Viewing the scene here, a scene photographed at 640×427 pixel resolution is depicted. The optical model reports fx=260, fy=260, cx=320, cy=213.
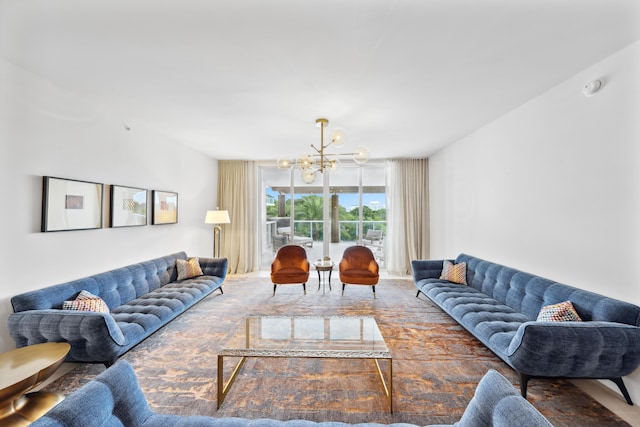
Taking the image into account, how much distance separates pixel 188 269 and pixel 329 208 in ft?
10.6

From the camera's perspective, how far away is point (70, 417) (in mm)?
960

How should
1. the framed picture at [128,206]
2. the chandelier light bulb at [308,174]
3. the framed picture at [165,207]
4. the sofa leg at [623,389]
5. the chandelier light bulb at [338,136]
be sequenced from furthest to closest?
the framed picture at [165,207]
the chandelier light bulb at [308,174]
the framed picture at [128,206]
the chandelier light bulb at [338,136]
the sofa leg at [623,389]

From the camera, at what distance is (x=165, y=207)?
407 centimetres

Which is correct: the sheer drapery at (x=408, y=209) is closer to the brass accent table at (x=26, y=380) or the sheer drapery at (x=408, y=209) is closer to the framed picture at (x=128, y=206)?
the framed picture at (x=128, y=206)

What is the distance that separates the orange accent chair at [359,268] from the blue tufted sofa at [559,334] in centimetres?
159

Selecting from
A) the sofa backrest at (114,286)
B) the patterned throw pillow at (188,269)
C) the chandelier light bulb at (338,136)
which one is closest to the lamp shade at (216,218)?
the sofa backrest at (114,286)

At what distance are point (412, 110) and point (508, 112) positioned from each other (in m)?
1.22

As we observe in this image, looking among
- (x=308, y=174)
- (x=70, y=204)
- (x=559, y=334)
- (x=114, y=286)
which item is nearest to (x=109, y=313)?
(x=114, y=286)

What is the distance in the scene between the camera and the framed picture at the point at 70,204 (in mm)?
2355

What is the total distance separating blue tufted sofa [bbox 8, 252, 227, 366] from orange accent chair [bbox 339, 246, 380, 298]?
2096 mm

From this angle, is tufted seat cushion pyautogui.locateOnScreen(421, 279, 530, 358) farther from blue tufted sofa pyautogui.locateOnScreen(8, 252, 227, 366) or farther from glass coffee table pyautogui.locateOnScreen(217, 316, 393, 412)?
blue tufted sofa pyautogui.locateOnScreen(8, 252, 227, 366)

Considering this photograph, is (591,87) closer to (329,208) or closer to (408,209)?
(408,209)

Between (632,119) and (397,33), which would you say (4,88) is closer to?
(397,33)

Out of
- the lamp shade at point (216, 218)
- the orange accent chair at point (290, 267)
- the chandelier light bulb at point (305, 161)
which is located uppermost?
the chandelier light bulb at point (305, 161)
